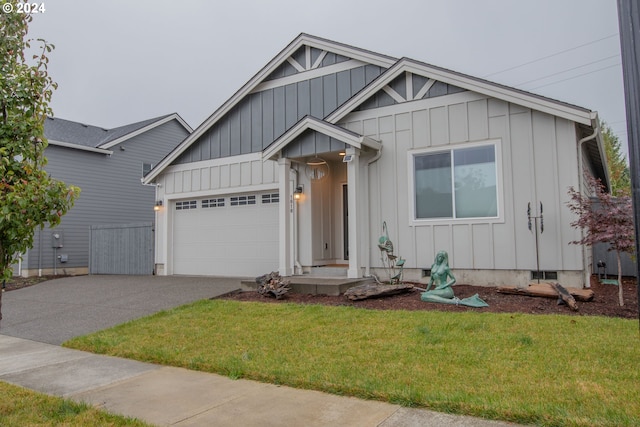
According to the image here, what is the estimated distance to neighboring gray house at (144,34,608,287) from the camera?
28.0ft

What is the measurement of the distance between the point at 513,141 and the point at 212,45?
29.4 metres

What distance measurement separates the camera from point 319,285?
880 cm

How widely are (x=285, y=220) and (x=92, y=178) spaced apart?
11305 mm

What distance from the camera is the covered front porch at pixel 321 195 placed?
9859 millimetres

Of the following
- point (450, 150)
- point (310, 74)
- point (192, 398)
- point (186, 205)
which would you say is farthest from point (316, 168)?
point (192, 398)

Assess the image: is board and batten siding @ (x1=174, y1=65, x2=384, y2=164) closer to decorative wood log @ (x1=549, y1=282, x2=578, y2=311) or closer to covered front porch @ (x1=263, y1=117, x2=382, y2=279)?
covered front porch @ (x1=263, y1=117, x2=382, y2=279)

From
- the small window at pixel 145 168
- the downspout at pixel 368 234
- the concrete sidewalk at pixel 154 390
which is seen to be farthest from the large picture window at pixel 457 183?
the small window at pixel 145 168

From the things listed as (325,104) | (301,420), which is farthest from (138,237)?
(301,420)

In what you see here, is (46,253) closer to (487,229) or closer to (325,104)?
(325,104)

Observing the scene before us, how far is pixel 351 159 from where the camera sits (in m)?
→ 9.75

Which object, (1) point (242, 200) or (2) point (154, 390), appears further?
(1) point (242, 200)

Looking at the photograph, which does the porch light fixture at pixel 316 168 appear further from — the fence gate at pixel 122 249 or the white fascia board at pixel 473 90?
the fence gate at pixel 122 249

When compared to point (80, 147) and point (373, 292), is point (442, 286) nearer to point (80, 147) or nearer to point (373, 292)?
point (373, 292)

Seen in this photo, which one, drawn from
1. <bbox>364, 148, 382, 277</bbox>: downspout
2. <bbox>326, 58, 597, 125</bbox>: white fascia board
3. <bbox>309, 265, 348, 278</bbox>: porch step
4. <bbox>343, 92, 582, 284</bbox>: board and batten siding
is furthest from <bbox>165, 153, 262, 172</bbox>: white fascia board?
<bbox>343, 92, 582, 284</bbox>: board and batten siding
